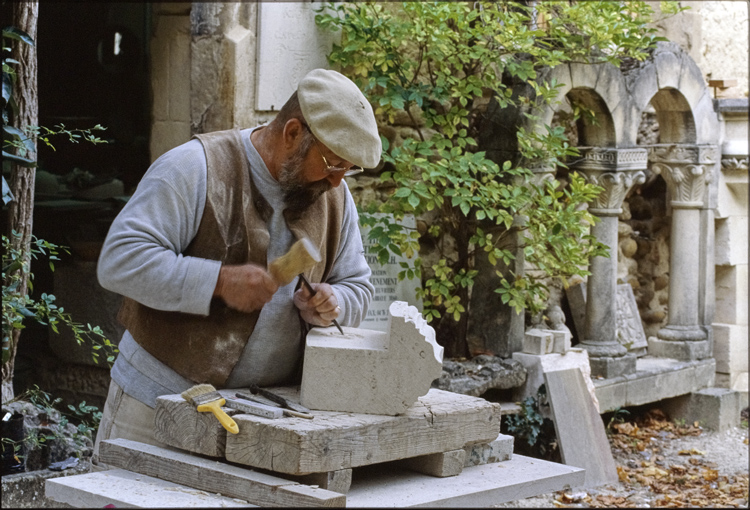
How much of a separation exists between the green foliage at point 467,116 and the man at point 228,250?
2.64 m

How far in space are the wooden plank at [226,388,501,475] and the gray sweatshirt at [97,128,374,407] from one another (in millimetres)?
128

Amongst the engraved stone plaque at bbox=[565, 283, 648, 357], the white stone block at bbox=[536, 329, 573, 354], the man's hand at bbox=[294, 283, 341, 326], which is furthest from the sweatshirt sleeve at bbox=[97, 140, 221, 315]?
the engraved stone plaque at bbox=[565, 283, 648, 357]

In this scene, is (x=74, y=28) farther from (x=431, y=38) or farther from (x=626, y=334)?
(x=626, y=334)

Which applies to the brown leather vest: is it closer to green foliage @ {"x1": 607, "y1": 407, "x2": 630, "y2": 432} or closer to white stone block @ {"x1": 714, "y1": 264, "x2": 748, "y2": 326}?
green foliage @ {"x1": 607, "y1": 407, "x2": 630, "y2": 432}

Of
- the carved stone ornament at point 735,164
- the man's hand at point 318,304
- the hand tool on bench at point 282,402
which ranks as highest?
the carved stone ornament at point 735,164

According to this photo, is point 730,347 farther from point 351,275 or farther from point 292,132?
point 292,132

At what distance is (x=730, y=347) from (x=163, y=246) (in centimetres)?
664

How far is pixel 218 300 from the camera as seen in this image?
2.43 meters

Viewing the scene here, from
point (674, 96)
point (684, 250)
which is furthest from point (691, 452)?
point (674, 96)

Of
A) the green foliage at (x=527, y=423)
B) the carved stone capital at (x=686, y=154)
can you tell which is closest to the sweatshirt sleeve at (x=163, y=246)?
the green foliage at (x=527, y=423)

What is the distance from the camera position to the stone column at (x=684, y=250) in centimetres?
747

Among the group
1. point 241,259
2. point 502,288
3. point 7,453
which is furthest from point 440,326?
point 241,259

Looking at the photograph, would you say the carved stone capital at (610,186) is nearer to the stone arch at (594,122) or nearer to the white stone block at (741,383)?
the stone arch at (594,122)

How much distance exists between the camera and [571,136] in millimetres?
7207
